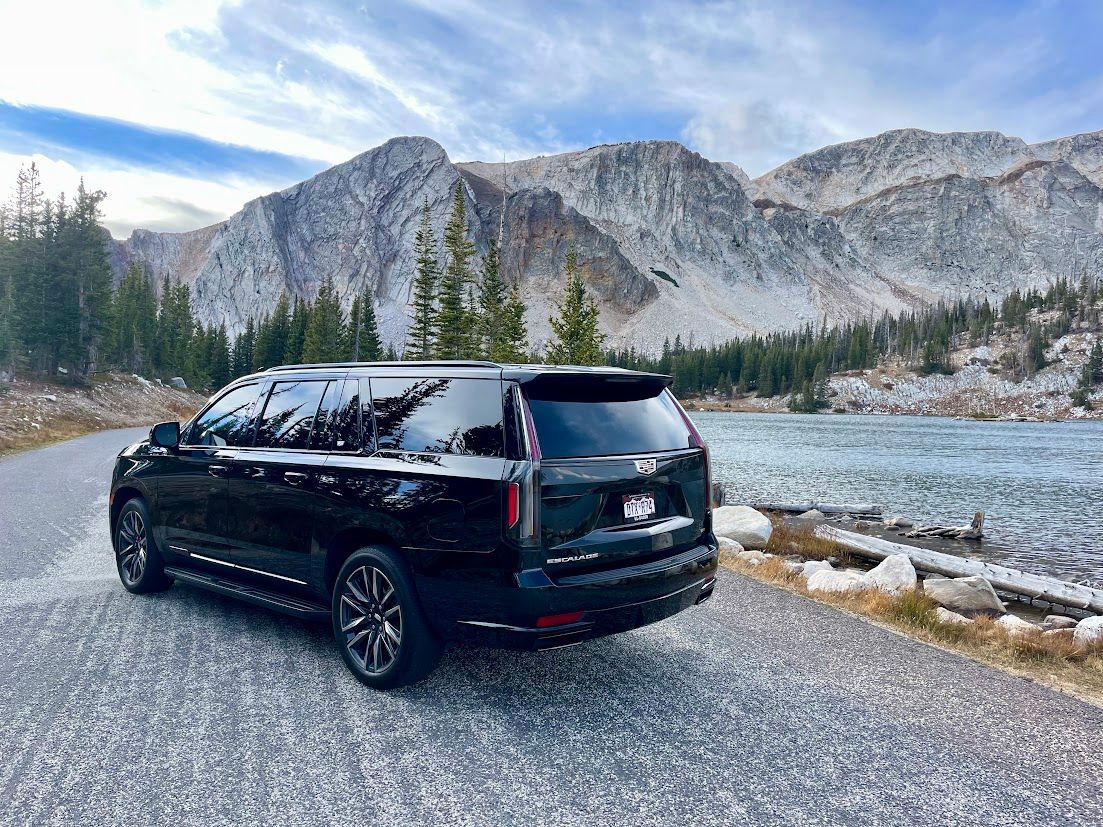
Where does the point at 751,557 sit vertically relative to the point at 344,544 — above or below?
below

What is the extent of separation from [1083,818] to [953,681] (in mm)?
1827

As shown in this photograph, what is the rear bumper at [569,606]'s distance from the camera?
390 centimetres

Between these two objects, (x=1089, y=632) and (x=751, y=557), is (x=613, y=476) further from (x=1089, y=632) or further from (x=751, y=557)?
(x=751, y=557)

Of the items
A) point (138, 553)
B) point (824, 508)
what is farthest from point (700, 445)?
point (824, 508)

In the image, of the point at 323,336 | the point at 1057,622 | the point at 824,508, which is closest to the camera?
the point at 1057,622

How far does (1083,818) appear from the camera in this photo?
3.25m

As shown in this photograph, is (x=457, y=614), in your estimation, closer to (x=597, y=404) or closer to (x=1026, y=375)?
(x=597, y=404)

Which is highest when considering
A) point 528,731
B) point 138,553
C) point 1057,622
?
point 138,553

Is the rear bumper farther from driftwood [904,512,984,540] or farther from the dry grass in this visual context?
driftwood [904,512,984,540]

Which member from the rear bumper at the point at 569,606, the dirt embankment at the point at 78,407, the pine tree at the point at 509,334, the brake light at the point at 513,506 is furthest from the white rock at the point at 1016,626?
the pine tree at the point at 509,334

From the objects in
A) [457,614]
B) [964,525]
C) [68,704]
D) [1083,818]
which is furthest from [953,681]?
[964,525]

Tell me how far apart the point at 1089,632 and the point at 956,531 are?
1404 cm

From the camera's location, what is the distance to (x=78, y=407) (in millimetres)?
40969

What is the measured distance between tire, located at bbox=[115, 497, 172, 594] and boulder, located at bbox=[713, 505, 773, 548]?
9.70 m
